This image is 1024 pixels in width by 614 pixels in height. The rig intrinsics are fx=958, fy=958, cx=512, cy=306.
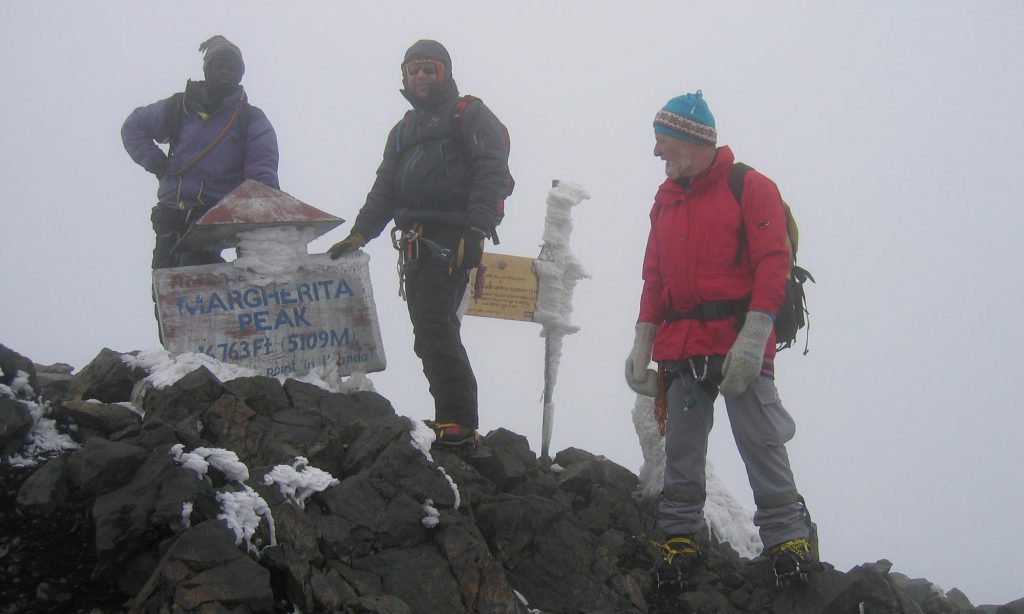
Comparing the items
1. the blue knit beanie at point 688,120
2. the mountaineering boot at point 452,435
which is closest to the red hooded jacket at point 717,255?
the blue knit beanie at point 688,120

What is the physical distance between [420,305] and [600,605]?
252 cm

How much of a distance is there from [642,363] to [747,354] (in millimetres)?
972

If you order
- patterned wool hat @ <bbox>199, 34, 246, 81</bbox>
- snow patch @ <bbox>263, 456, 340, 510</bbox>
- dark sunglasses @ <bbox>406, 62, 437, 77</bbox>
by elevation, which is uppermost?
patterned wool hat @ <bbox>199, 34, 246, 81</bbox>

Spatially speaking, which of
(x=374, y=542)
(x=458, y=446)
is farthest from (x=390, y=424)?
(x=374, y=542)

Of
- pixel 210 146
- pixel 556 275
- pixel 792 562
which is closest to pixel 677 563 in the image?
pixel 792 562

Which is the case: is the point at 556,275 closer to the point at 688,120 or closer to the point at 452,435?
the point at 452,435

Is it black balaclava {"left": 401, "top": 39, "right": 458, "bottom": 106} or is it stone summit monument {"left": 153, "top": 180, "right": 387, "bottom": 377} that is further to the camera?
black balaclava {"left": 401, "top": 39, "right": 458, "bottom": 106}

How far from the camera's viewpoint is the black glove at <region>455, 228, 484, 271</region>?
6617mm

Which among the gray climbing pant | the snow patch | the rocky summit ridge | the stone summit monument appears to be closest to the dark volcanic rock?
the rocky summit ridge

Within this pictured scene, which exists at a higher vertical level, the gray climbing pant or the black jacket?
the black jacket

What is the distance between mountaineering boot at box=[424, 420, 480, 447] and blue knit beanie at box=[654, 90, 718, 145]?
7.61ft

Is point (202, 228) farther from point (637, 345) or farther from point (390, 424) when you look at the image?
point (637, 345)

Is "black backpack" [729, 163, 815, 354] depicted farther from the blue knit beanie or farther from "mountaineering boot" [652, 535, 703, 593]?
"mountaineering boot" [652, 535, 703, 593]

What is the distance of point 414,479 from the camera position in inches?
205
